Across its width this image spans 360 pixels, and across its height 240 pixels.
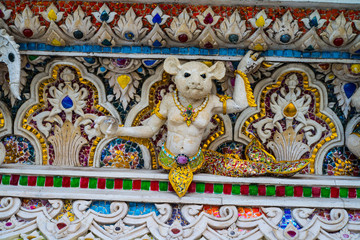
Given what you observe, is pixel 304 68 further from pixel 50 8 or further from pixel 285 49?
pixel 50 8

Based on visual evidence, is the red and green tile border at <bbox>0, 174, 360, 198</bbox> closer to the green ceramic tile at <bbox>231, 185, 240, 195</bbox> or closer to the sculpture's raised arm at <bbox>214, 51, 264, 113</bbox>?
the green ceramic tile at <bbox>231, 185, 240, 195</bbox>

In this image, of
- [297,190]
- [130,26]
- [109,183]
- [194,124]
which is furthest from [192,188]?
[130,26]

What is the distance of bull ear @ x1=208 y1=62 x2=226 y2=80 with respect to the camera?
11.4 ft

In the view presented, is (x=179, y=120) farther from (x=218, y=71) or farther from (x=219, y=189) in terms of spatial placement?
(x=219, y=189)

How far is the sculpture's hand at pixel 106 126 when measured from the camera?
3.43 meters

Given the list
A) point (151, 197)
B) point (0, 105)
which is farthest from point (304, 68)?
point (0, 105)

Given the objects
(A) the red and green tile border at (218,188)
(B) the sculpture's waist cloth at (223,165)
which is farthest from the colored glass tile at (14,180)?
(B) the sculpture's waist cloth at (223,165)

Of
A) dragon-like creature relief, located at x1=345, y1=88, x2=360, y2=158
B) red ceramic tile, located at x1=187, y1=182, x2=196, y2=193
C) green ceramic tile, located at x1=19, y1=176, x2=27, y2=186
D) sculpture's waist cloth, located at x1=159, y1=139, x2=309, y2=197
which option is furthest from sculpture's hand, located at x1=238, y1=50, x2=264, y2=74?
green ceramic tile, located at x1=19, y1=176, x2=27, y2=186

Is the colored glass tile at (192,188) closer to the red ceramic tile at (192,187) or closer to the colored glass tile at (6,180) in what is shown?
the red ceramic tile at (192,187)

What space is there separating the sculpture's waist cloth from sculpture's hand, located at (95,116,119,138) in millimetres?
329

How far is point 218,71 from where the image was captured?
3.51 metres

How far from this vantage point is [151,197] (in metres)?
3.49

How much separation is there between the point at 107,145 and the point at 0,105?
672mm

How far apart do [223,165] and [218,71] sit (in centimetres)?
54
